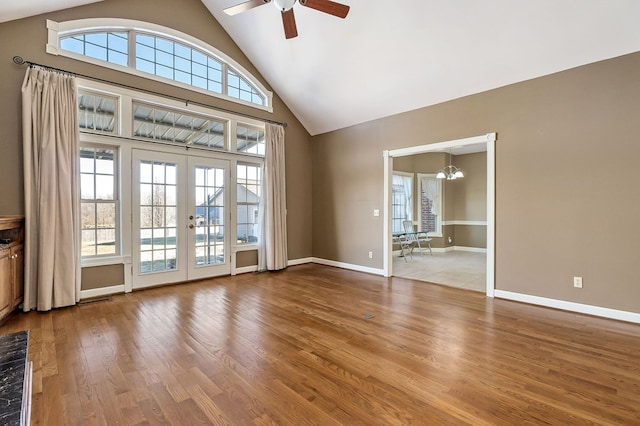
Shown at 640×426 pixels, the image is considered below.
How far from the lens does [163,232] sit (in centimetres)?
479

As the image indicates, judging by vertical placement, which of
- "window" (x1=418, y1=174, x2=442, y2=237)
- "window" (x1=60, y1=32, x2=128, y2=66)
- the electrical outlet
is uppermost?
"window" (x1=60, y1=32, x2=128, y2=66)

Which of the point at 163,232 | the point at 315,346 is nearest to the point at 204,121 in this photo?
the point at 163,232

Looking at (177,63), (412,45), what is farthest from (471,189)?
(177,63)

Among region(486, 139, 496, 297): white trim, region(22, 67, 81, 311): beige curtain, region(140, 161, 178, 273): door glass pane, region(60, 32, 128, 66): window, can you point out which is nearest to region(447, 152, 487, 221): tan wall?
region(486, 139, 496, 297): white trim

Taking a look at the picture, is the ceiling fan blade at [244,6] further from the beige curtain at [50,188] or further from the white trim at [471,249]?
the white trim at [471,249]

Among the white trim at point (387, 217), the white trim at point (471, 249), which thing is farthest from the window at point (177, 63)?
the white trim at point (471, 249)

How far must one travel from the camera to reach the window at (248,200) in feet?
19.0

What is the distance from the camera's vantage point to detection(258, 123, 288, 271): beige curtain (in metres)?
5.94

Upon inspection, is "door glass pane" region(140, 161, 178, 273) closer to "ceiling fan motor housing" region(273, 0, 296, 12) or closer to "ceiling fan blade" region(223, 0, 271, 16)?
"ceiling fan blade" region(223, 0, 271, 16)

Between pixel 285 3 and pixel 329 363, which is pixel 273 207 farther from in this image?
pixel 329 363

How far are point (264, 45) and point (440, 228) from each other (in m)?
6.96

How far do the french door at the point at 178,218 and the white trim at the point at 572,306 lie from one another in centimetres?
459

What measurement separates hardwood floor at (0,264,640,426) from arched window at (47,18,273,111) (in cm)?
343

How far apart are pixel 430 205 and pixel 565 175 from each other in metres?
5.50
